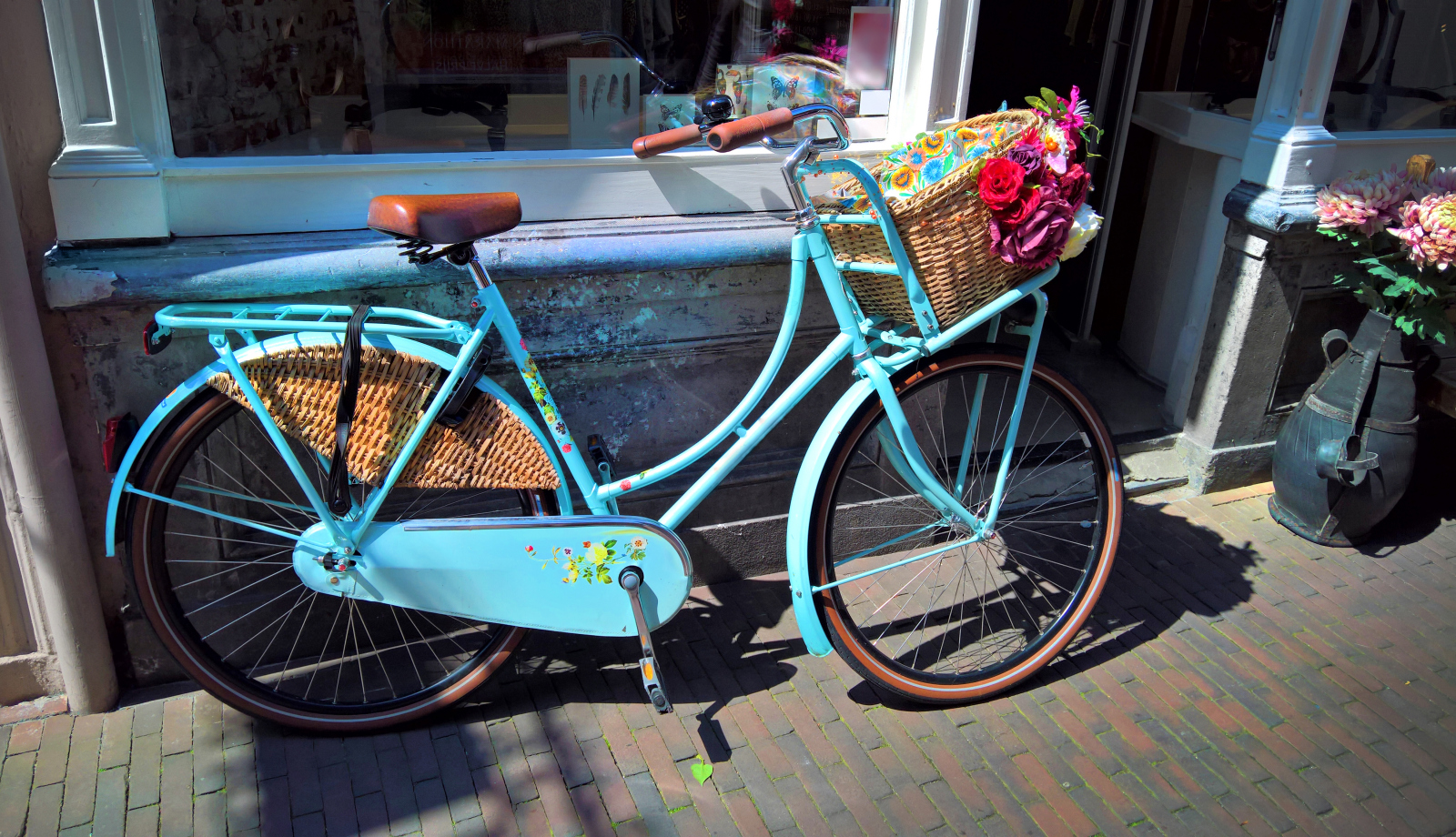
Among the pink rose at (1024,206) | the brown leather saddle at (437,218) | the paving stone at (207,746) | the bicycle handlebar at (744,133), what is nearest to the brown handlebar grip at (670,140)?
the bicycle handlebar at (744,133)

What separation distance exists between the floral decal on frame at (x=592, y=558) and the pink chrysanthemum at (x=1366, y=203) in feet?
9.17

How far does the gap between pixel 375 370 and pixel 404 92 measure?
111cm

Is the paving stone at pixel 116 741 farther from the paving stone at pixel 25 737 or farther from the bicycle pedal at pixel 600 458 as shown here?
the bicycle pedal at pixel 600 458

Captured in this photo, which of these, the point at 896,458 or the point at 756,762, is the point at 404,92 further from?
the point at 756,762

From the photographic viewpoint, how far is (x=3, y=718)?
271 cm

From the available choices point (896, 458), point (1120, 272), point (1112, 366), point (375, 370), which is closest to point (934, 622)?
point (896, 458)

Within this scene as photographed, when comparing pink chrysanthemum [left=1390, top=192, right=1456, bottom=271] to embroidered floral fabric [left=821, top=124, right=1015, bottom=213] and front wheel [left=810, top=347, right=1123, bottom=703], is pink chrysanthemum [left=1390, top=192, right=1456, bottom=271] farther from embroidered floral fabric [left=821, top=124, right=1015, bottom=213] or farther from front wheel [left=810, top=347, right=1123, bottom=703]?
embroidered floral fabric [left=821, top=124, right=1015, bottom=213]

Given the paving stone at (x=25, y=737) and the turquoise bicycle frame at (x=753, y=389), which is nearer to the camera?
the turquoise bicycle frame at (x=753, y=389)

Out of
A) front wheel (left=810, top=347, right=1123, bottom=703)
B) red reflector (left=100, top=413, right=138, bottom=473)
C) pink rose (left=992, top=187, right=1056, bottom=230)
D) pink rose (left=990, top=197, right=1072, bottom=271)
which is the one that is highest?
pink rose (left=992, top=187, right=1056, bottom=230)

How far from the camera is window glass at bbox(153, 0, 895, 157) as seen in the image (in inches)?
110

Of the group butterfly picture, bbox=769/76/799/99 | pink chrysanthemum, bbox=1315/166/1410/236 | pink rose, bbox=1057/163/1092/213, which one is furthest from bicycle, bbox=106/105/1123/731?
pink chrysanthemum, bbox=1315/166/1410/236

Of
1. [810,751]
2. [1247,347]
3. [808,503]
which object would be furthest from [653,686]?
[1247,347]

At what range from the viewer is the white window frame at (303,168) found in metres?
2.42

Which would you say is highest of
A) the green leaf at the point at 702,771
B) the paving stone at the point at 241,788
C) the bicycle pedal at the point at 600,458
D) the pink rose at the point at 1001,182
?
the pink rose at the point at 1001,182
